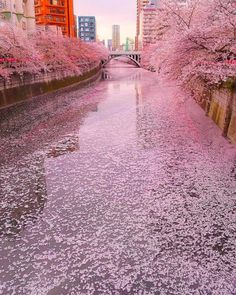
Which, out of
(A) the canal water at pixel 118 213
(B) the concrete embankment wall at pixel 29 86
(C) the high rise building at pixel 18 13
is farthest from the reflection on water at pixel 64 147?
(C) the high rise building at pixel 18 13

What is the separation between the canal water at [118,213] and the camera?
4949mm

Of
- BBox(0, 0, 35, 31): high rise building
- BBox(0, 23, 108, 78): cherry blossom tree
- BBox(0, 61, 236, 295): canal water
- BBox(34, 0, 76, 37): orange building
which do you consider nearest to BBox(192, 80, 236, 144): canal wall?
BBox(0, 61, 236, 295): canal water

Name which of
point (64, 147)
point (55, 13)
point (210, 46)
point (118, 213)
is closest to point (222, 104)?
point (210, 46)

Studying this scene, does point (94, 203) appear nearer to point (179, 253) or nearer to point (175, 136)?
point (179, 253)

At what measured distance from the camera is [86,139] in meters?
12.9

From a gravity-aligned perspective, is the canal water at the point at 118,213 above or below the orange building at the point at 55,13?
below

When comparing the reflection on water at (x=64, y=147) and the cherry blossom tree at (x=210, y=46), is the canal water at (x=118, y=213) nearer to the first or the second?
the reflection on water at (x=64, y=147)

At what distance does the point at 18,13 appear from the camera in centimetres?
3972

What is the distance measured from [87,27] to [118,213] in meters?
136

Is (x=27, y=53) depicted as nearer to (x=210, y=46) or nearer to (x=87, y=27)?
(x=210, y=46)

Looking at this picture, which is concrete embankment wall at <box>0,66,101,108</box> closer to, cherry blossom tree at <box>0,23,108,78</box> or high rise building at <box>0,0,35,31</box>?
cherry blossom tree at <box>0,23,108,78</box>

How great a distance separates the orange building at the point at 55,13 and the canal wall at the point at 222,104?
185 feet

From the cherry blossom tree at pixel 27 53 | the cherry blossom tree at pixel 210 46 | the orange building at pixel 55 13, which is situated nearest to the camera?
the cherry blossom tree at pixel 210 46

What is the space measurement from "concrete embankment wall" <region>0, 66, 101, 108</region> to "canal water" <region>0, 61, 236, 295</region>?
6902 mm
